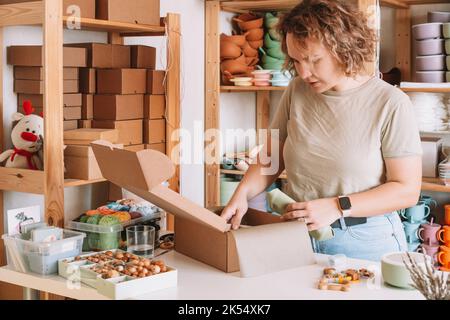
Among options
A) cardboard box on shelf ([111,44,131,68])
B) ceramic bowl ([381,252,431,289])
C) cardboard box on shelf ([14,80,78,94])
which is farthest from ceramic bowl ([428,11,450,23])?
ceramic bowl ([381,252,431,289])

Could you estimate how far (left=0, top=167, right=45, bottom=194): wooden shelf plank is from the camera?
7.78 ft

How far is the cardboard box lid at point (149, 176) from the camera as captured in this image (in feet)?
5.20

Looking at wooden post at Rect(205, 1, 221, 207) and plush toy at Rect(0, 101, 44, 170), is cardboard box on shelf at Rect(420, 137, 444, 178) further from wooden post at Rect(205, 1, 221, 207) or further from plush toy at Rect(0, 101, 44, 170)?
plush toy at Rect(0, 101, 44, 170)

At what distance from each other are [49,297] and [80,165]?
0.56 meters

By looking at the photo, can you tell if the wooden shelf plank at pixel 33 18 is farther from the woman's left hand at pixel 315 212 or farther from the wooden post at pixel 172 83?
the woman's left hand at pixel 315 212

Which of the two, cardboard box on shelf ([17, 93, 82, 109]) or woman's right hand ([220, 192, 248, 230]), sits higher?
cardboard box on shelf ([17, 93, 82, 109])

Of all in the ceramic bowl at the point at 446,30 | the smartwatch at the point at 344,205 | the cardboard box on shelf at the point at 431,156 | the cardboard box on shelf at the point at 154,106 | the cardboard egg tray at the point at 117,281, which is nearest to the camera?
the cardboard egg tray at the point at 117,281

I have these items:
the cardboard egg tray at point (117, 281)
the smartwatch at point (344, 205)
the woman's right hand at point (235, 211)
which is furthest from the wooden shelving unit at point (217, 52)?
the cardboard egg tray at point (117, 281)

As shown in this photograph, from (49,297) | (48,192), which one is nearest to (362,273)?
(48,192)

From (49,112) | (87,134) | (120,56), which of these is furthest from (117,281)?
(120,56)

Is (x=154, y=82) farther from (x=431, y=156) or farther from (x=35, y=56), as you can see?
(x=431, y=156)

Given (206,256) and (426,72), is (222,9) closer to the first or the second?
(426,72)

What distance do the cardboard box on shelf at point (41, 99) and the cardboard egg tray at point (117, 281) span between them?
3.37 ft

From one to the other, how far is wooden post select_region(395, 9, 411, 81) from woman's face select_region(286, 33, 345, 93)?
1570mm
